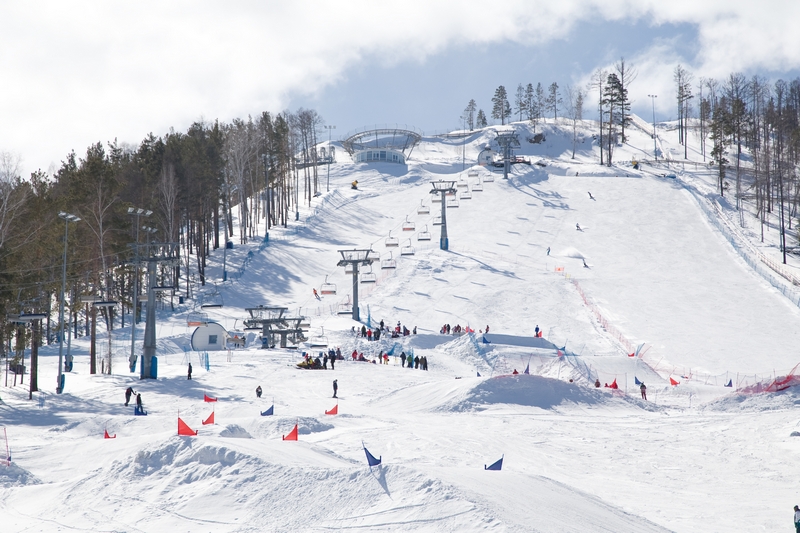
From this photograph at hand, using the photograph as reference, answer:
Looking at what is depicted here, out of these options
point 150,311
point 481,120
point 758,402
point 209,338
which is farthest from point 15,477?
point 481,120

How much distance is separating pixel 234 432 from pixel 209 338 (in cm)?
2128

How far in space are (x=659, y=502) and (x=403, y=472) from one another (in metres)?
6.98

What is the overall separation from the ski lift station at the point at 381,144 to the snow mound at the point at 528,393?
268ft

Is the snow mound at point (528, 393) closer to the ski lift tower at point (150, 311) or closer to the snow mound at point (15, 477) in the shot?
the ski lift tower at point (150, 311)

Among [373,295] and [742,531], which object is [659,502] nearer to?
[742,531]

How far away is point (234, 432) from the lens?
19406 mm

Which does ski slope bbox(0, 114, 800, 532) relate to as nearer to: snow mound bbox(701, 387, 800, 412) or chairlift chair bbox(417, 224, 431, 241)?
snow mound bbox(701, 387, 800, 412)

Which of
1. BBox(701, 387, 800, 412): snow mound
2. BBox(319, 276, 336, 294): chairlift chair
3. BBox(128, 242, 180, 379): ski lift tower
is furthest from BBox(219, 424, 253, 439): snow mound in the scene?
BBox(319, 276, 336, 294): chairlift chair

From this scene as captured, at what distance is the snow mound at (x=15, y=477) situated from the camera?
51.5ft

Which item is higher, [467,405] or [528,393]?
[528,393]

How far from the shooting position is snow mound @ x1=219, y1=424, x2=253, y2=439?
19109 millimetres

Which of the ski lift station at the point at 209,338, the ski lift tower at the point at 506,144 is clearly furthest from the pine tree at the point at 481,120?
the ski lift station at the point at 209,338

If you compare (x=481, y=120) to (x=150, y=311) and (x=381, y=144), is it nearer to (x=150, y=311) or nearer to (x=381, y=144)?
(x=381, y=144)

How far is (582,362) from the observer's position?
36.2 meters
